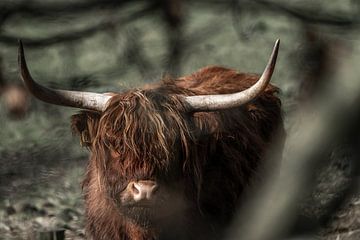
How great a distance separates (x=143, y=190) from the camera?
4.72m

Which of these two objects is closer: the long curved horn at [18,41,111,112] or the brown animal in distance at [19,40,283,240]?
the long curved horn at [18,41,111,112]

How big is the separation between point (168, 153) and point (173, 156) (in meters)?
0.08

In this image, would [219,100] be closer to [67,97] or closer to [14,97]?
[67,97]

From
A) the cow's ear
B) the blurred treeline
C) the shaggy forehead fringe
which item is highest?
the shaggy forehead fringe

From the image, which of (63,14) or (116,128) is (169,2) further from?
(116,128)

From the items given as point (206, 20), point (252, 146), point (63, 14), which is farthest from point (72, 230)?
point (206, 20)

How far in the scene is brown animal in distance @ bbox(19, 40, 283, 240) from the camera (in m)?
4.86

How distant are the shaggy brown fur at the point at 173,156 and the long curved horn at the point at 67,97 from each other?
0.08 metres

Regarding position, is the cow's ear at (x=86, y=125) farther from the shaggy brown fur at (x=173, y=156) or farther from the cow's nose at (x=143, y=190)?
the cow's nose at (x=143, y=190)

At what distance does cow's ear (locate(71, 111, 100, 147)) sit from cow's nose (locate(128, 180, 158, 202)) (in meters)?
0.58

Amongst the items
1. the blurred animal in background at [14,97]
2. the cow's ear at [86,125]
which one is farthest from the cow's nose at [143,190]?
the blurred animal in background at [14,97]

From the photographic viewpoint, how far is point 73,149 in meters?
8.58

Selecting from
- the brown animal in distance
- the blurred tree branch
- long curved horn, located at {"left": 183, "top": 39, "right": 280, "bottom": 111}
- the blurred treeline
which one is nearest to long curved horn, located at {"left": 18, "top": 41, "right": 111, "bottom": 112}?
the brown animal in distance

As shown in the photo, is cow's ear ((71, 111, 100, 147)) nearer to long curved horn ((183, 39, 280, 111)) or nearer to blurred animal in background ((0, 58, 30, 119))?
long curved horn ((183, 39, 280, 111))
